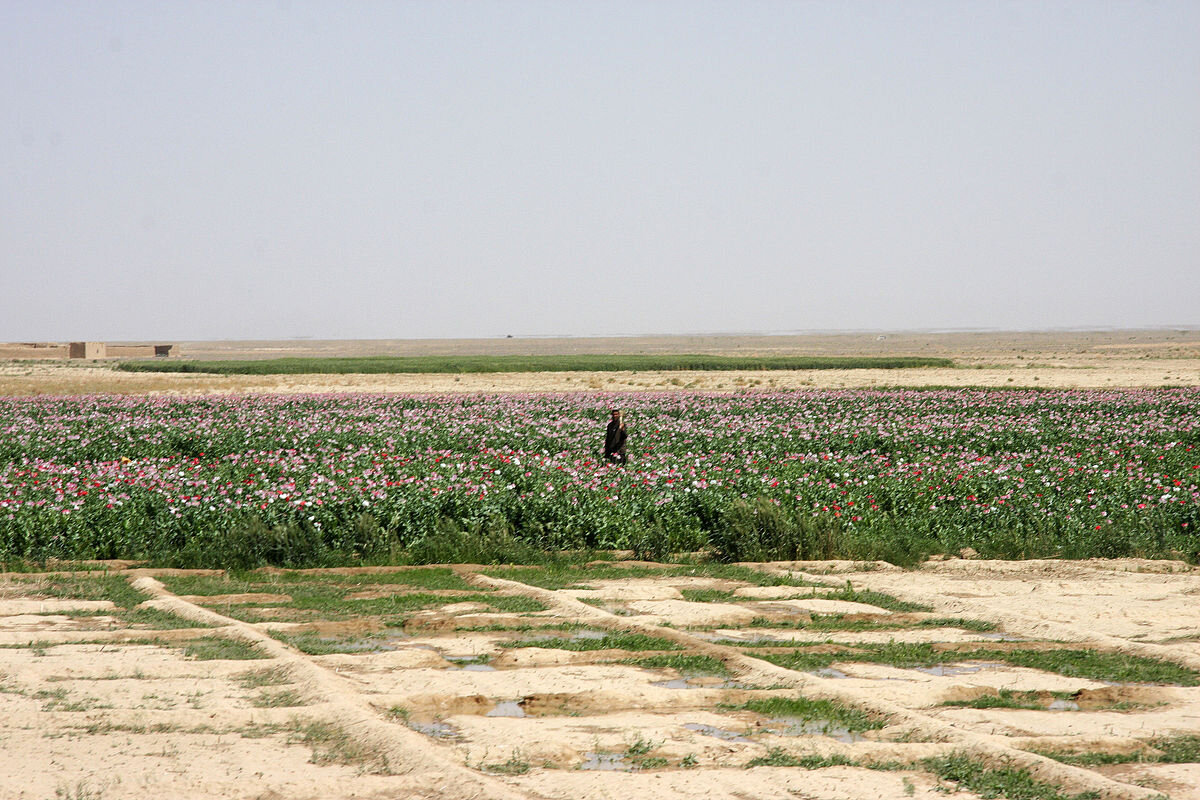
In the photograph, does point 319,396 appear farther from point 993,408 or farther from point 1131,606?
point 1131,606

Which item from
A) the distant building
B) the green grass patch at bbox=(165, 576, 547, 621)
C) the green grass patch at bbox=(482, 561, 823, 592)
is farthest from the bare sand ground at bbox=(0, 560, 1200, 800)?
the distant building

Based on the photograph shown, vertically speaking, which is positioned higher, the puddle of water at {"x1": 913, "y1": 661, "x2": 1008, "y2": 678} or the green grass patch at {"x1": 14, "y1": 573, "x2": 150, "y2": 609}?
the puddle of water at {"x1": 913, "y1": 661, "x2": 1008, "y2": 678}

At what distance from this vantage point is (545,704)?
8148 mm

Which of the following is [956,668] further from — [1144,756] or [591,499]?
[591,499]

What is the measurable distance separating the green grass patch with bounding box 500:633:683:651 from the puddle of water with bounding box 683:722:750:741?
220cm

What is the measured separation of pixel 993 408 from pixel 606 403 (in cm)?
1067

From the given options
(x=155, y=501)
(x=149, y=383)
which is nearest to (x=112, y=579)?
(x=155, y=501)

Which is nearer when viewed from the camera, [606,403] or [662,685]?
[662,685]

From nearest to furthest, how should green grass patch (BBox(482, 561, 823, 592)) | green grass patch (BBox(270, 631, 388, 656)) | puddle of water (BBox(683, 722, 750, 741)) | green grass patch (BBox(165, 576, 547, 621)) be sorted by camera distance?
puddle of water (BBox(683, 722, 750, 741)), green grass patch (BBox(270, 631, 388, 656)), green grass patch (BBox(165, 576, 547, 621)), green grass patch (BBox(482, 561, 823, 592))

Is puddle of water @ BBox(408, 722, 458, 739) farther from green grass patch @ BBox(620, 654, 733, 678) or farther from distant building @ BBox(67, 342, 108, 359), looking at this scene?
distant building @ BBox(67, 342, 108, 359)

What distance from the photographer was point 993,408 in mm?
32812

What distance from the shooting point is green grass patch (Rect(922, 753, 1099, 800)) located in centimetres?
622

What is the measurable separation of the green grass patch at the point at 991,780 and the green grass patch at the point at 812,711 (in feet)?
2.67

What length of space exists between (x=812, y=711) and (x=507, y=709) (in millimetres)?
1989
